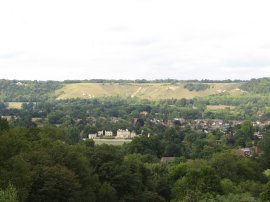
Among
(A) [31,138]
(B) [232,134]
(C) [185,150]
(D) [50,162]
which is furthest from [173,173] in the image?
(B) [232,134]

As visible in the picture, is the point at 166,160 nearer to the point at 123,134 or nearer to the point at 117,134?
the point at 123,134

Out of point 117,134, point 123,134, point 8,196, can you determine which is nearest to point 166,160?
point 123,134

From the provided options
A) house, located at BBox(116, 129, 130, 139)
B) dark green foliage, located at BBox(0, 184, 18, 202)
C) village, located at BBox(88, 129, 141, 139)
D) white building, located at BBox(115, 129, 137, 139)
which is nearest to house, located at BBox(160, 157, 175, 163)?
village, located at BBox(88, 129, 141, 139)

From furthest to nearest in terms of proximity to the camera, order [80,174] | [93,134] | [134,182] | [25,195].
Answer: [93,134], [134,182], [80,174], [25,195]

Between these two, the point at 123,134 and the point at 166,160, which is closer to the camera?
the point at 166,160

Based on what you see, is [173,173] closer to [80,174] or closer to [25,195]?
[80,174]

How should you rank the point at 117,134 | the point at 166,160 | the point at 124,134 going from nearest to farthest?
the point at 166,160 < the point at 117,134 < the point at 124,134

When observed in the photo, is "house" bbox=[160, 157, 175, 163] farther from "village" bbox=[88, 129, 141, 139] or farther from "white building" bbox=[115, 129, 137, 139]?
"white building" bbox=[115, 129, 137, 139]

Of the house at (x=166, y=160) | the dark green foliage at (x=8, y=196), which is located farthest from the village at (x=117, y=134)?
the dark green foliage at (x=8, y=196)

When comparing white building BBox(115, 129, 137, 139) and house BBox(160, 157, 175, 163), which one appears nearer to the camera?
house BBox(160, 157, 175, 163)

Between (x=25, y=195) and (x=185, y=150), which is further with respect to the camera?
(x=185, y=150)

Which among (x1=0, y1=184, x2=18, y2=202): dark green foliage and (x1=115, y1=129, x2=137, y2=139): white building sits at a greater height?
(x1=0, y1=184, x2=18, y2=202): dark green foliage
